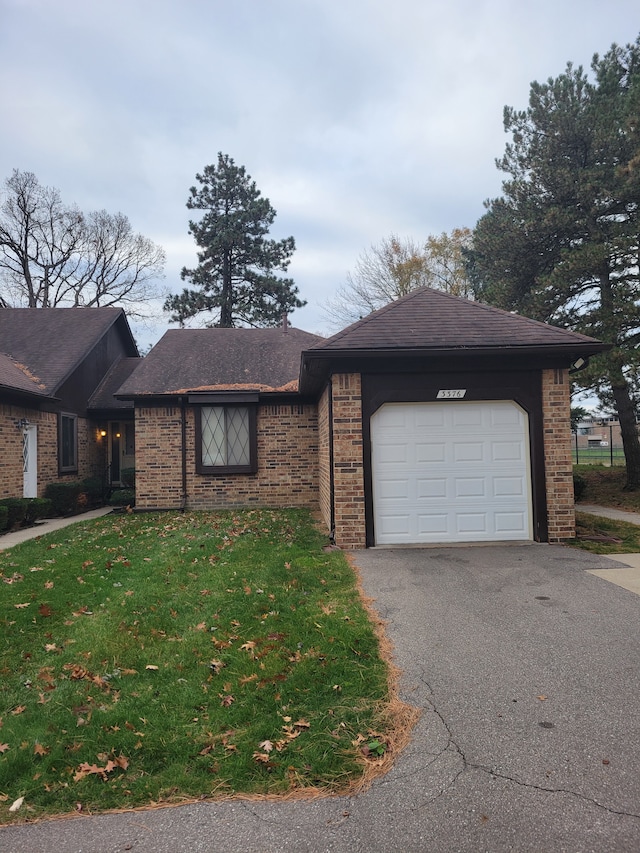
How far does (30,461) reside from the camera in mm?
11594

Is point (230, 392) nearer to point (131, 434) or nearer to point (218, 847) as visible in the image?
point (131, 434)

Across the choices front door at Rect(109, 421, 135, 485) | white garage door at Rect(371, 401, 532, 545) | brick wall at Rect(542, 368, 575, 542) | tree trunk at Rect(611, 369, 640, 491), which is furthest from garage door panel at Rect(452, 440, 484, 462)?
front door at Rect(109, 421, 135, 485)

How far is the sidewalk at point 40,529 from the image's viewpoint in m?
8.51

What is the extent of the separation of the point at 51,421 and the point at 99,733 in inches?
447

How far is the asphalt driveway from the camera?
2.03 meters

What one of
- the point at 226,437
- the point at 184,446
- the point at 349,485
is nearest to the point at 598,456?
the point at 226,437

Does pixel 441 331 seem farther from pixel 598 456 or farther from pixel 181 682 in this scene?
pixel 598 456

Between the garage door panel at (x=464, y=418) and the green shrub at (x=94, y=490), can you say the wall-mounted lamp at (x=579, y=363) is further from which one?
the green shrub at (x=94, y=490)

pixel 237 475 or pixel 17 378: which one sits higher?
pixel 17 378

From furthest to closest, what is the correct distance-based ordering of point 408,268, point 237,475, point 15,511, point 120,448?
point 408,268 < point 120,448 < point 237,475 < point 15,511

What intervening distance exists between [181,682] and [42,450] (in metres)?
10.6

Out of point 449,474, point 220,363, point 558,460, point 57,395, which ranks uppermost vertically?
point 220,363

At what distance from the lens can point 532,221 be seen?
1390 centimetres

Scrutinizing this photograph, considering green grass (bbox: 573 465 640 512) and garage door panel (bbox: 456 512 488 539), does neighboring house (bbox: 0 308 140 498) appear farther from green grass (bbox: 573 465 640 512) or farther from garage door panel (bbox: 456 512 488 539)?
green grass (bbox: 573 465 640 512)
